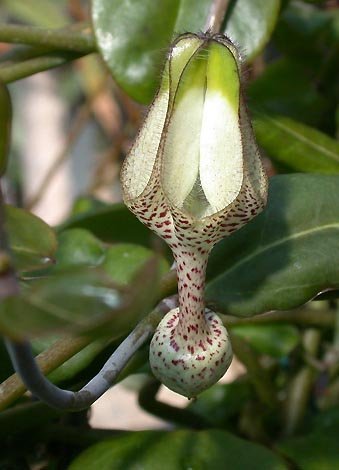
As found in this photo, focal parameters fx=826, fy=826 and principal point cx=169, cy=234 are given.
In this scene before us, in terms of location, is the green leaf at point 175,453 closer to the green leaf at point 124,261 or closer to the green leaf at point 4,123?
the green leaf at point 124,261

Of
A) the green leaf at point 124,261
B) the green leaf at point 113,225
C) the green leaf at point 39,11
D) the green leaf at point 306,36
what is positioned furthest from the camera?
the green leaf at point 39,11

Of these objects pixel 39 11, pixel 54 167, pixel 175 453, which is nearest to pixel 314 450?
pixel 175 453

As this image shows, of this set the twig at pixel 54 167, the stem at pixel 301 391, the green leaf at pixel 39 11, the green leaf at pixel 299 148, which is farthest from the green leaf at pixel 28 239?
the green leaf at pixel 39 11

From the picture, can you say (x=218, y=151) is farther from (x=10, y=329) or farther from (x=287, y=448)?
(x=287, y=448)

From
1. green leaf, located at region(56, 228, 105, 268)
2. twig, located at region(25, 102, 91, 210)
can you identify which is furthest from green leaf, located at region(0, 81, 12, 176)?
twig, located at region(25, 102, 91, 210)

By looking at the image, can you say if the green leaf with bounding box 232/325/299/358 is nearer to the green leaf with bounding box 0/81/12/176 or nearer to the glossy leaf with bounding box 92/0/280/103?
the glossy leaf with bounding box 92/0/280/103

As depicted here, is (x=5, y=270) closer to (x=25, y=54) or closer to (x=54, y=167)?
(x=25, y=54)

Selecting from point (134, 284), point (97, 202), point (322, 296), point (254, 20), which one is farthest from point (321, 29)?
point (134, 284)
